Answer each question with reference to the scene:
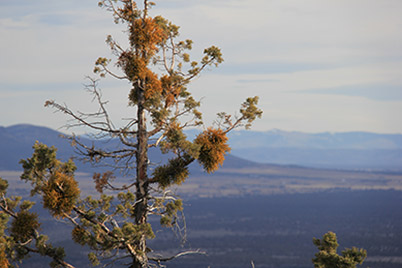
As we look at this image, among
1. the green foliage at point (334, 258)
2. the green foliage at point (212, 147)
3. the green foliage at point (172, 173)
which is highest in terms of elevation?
the green foliage at point (212, 147)

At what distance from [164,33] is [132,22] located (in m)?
1.00

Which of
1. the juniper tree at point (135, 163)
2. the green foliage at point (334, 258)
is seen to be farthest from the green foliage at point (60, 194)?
the green foliage at point (334, 258)

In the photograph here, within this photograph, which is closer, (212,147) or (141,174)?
(212,147)

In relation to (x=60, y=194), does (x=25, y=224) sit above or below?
below

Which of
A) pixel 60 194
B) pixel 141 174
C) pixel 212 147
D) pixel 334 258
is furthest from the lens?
pixel 334 258

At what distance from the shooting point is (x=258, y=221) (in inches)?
6668

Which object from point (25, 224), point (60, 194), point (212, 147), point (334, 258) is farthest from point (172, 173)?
point (334, 258)

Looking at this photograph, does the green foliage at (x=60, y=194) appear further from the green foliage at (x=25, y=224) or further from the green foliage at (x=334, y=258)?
the green foliage at (x=334, y=258)

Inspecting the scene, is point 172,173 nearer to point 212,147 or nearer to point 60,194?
point 212,147

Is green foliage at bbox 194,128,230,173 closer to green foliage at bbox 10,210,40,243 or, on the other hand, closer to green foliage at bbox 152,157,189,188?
green foliage at bbox 152,157,189,188

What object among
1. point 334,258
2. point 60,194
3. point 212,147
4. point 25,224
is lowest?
point 334,258

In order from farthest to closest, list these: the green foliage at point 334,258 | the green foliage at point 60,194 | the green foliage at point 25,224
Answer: the green foliage at point 334,258 < the green foliage at point 25,224 < the green foliage at point 60,194

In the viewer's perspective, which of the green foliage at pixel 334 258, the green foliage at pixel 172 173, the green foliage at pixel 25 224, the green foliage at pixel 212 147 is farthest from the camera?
the green foliage at pixel 334 258

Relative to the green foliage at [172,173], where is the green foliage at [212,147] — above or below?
above
